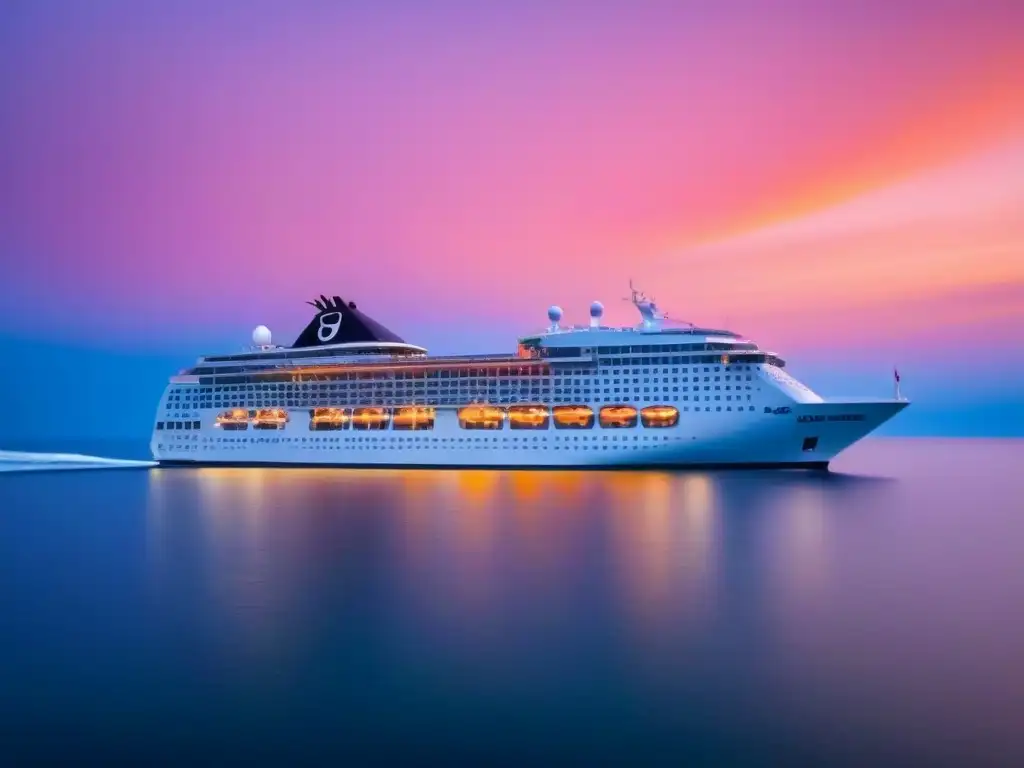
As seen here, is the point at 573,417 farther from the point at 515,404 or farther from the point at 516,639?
the point at 516,639

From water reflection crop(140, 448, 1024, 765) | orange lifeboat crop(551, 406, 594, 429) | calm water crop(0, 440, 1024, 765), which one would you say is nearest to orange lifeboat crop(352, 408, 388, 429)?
orange lifeboat crop(551, 406, 594, 429)

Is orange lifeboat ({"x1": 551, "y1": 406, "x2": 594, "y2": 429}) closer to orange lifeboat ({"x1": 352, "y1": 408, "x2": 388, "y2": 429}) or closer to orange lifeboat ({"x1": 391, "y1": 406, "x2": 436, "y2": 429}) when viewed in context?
orange lifeboat ({"x1": 391, "y1": 406, "x2": 436, "y2": 429})

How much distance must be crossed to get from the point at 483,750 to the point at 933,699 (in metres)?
6.70

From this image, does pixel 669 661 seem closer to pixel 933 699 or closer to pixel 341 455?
pixel 933 699

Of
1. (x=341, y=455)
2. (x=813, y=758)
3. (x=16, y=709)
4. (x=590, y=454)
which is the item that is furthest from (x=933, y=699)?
(x=341, y=455)

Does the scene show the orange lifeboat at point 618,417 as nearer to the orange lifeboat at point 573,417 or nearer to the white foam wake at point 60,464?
the orange lifeboat at point 573,417

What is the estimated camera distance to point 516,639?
586 inches

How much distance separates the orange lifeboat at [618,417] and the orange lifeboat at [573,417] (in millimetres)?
819

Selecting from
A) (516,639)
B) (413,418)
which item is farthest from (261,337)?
(516,639)

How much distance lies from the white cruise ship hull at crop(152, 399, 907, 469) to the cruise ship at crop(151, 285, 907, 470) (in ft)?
0.27

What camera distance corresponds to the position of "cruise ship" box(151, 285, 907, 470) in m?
46.1

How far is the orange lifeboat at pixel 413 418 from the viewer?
177 feet

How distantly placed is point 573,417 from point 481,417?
249 inches

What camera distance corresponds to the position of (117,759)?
9.52 meters
